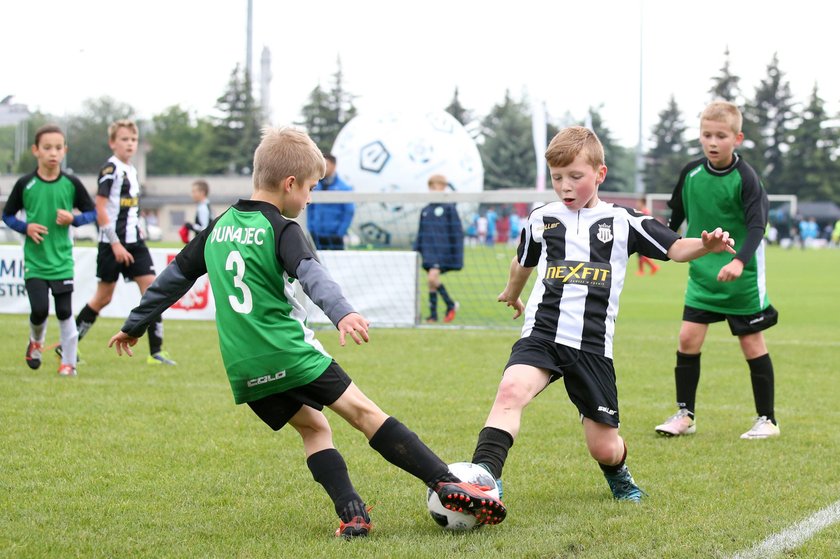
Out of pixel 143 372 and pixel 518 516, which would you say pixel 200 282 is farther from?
pixel 518 516

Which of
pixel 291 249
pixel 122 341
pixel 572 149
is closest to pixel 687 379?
pixel 572 149

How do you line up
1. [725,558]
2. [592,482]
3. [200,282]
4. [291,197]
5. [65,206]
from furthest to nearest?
1. [200,282]
2. [65,206]
3. [592,482]
4. [291,197]
5. [725,558]

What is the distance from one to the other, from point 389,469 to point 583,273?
1528mm

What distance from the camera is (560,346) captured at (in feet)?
13.8

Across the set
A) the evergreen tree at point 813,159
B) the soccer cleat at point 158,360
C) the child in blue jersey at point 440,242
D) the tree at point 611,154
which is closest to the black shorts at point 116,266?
the soccer cleat at point 158,360

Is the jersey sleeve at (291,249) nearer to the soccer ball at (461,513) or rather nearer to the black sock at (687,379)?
the soccer ball at (461,513)

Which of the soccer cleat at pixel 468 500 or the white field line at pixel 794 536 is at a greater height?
the soccer cleat at pixel 468 500

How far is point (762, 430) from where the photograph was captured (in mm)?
6020

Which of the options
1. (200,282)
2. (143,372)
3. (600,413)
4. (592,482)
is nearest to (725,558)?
(600,413)

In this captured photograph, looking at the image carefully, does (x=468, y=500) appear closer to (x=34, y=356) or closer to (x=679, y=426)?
(x=679, y=426)

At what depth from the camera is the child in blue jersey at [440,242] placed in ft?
43.7

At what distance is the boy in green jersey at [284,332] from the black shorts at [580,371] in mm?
671

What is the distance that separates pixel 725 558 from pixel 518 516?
0.92m

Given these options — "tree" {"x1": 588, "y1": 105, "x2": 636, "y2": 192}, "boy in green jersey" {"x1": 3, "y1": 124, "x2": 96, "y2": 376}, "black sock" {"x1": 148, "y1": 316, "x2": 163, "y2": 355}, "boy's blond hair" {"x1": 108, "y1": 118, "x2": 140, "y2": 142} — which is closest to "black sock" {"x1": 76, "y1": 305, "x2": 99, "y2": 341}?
"black sock" {"x1": 148, "y1": 316, "x2": 163, "y2": 355}
